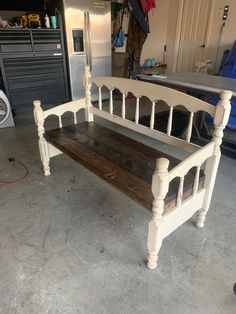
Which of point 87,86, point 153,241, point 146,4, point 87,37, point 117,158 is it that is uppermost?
point 146,4

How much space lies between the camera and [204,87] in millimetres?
2455

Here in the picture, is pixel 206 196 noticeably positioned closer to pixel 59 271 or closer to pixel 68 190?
pixel 59 271

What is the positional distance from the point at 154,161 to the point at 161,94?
482 millimetres

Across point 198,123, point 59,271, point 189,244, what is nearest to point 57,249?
point 59,271

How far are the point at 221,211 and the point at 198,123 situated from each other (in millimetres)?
1507

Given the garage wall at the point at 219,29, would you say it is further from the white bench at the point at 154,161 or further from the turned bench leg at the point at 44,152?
the turned bench leg at the point at 44,152

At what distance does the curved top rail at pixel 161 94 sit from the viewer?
1.53 m

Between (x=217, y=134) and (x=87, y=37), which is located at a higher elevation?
(x=87, y=37)

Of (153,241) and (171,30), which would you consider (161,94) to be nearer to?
(153,241)

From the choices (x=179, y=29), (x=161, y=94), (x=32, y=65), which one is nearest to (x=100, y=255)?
(x=161, y=94)

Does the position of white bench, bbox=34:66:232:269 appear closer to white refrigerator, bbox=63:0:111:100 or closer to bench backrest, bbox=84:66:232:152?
bench backrest, bbox=84:66:232:152

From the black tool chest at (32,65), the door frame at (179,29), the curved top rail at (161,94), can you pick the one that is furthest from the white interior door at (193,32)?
the curved top rail at (161,94)

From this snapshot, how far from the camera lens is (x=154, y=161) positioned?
1732mm

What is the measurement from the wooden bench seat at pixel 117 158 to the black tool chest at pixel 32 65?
6.43 feet
